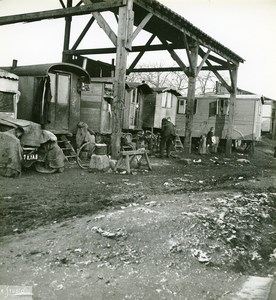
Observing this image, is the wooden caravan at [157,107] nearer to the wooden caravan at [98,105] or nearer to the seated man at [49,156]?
the wooden caravan at [98,105]

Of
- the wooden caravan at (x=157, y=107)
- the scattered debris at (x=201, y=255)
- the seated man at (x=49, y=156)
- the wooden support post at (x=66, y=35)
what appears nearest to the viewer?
the scattered debris at (x=201, y=255)

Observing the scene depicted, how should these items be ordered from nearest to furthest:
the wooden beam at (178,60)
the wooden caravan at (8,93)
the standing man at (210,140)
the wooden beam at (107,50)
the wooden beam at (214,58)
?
the wooden caravan at (8,93), the wooden beam at (178,60), the wooden beam at (107,50), the wooden beam at (214,58), the standing man at (210,140)

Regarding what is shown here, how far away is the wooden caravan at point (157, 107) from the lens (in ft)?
62.6

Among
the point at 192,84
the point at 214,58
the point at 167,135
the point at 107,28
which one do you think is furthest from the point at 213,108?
the point at 107,28

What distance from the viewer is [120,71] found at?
9.15 metres

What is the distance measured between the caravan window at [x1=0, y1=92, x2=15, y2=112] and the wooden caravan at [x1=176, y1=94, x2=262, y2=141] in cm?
1357

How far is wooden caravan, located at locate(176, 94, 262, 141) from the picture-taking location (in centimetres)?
2094

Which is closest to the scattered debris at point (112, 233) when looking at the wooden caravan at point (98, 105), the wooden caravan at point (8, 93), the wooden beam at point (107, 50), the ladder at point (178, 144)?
the wooden caravan at point (8, 93)

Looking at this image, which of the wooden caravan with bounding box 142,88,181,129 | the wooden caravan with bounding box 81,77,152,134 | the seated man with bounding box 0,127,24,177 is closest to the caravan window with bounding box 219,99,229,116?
the wooden caravan with bounding box 142,88,181,129

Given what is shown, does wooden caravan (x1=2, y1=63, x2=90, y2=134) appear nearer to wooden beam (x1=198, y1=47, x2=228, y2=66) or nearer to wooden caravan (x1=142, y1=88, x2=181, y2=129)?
wooden beam (x1=198, y1=47, x2=228, y2=66)

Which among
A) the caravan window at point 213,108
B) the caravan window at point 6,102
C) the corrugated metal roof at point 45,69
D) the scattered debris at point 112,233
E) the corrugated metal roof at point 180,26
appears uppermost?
the corrugated metal roof at point 180,26

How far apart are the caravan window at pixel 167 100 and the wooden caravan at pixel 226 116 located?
2.03 meters

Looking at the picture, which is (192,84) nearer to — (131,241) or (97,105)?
(97,105)

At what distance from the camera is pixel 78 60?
15.1 m
